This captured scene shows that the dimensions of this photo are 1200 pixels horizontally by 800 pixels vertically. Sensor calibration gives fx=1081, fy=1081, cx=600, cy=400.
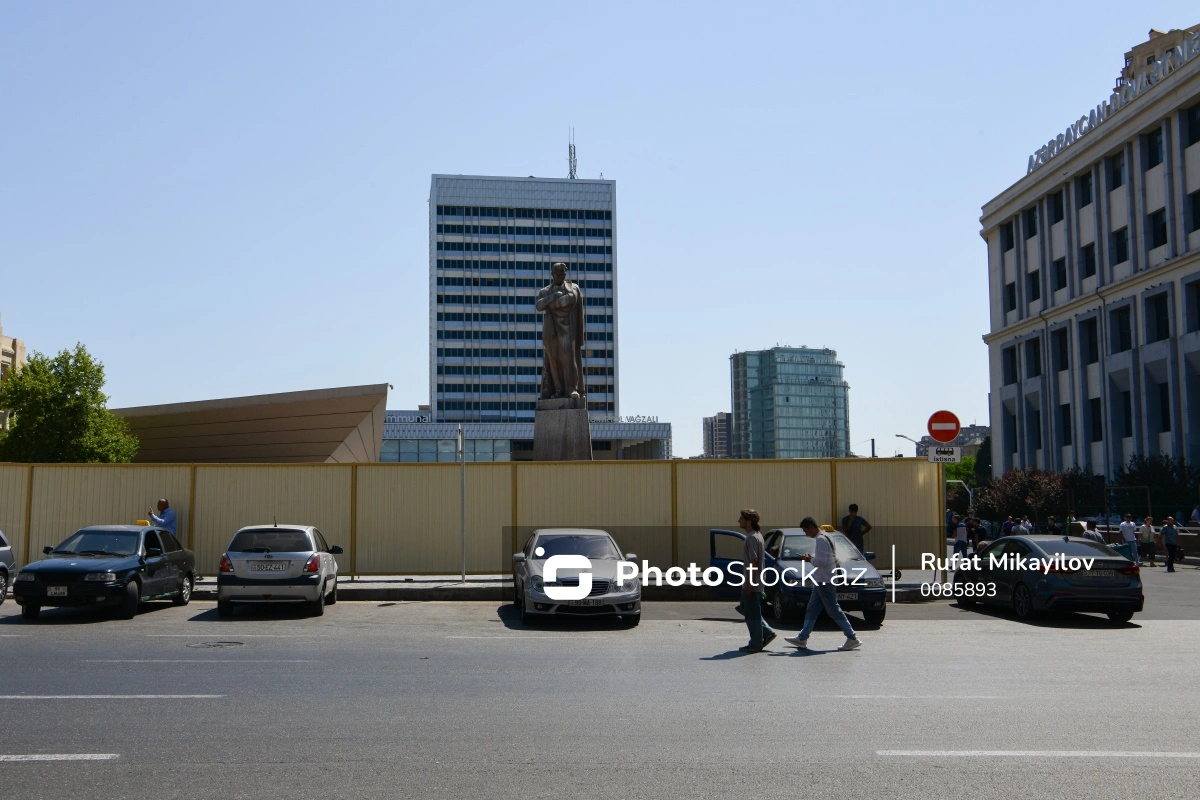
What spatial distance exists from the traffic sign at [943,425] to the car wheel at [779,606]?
4.64 m

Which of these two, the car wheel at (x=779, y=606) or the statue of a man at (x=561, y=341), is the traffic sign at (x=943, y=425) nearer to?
the car wheel at (x=779, y=606)

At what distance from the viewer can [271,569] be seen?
16.2 metres

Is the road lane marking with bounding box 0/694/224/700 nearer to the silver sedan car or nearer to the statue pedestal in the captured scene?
the silver sedan car

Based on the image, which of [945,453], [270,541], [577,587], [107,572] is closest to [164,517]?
[270,541]

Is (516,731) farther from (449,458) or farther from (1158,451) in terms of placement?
(449,458)

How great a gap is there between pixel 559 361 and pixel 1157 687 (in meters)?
15.8

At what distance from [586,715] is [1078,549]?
36.7 ft

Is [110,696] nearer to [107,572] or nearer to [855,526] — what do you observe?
[107,572]

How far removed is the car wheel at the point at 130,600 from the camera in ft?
51.4

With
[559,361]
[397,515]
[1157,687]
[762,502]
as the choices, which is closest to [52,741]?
[1157,687]

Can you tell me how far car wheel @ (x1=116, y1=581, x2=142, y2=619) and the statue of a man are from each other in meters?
10.5

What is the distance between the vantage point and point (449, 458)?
10444cm

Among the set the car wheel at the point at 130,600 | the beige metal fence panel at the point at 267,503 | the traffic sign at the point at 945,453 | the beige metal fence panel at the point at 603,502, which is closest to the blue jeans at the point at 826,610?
the traffic sign at the point at 945,453

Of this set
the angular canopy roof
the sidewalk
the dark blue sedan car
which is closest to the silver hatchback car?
the sidewalk
